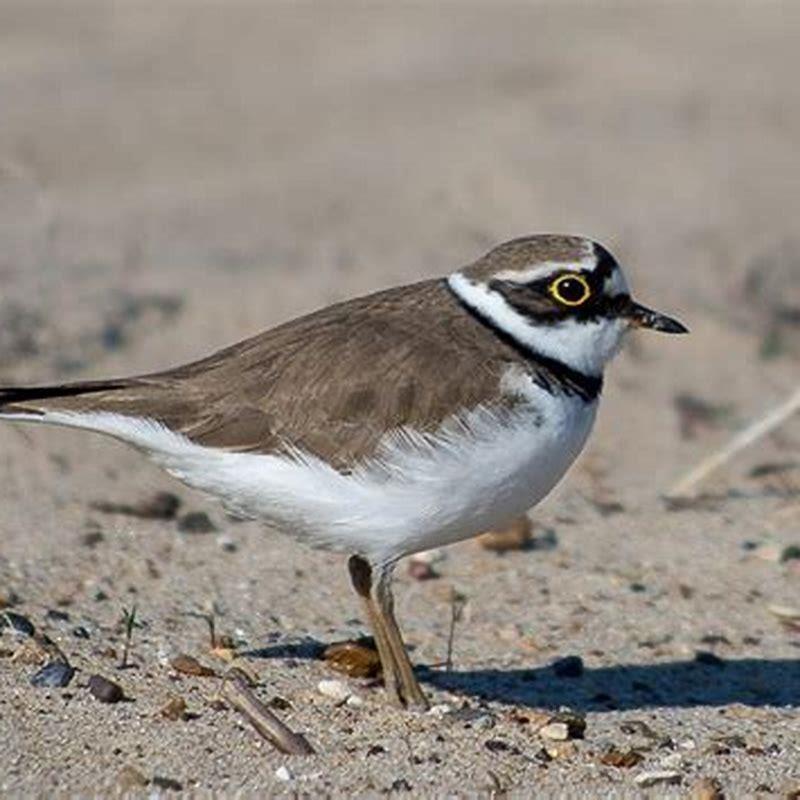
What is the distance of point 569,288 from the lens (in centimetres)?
581

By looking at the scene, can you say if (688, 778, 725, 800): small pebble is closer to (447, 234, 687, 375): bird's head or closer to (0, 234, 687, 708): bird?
(0, 234, 687, 708): bird

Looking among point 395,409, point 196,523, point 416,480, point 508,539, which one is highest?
point 395,409

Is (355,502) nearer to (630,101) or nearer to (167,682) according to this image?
(167,682)

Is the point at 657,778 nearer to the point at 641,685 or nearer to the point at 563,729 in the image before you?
the point at 563,729

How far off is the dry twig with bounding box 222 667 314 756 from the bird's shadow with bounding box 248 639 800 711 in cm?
71

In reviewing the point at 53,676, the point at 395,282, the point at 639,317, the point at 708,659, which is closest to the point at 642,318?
the point at 639,317

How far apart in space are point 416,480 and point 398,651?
553mm

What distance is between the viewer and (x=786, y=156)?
13078 millimetres

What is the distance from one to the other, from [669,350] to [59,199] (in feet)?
11.2

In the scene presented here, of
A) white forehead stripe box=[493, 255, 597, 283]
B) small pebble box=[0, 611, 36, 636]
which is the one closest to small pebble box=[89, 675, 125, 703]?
small pebble box=[0, 611, 36, 636]

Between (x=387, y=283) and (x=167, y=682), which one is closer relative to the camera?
(x=167, y=682)

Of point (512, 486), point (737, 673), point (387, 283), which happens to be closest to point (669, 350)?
point (387, 283)

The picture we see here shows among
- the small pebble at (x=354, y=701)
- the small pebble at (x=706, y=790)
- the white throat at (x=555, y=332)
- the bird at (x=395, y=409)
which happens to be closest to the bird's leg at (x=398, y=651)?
the bird at (x=395, y=409)

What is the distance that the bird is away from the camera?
5461 mm
